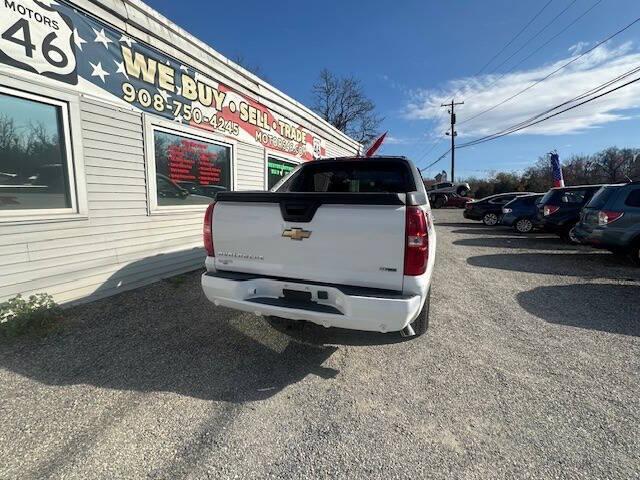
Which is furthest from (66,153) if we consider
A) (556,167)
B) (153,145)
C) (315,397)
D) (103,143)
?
(556,167)

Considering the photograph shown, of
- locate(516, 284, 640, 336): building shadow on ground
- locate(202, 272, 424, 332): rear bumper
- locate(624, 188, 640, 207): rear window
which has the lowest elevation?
locate(516, 284, 640, 336): building shadow on ground

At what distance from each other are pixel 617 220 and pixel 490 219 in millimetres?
9212

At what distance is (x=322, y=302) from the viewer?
264cm

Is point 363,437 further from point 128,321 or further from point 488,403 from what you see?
point 128,321

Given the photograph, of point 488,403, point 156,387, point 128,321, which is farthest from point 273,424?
point 128,321

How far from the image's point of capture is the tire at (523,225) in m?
12.4

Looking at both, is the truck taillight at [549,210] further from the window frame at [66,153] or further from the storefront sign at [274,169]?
the window frame at [66,153]

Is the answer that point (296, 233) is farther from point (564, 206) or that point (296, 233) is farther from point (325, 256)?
point (564, 206)

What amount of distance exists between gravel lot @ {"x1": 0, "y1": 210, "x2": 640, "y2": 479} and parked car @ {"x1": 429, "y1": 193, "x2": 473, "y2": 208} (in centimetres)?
2648

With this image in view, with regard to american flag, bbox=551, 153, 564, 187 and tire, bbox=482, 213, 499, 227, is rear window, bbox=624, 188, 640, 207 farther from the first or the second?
american flag, bbox=551, 153, 564, 187

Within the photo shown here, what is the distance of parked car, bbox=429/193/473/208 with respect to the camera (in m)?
29.2

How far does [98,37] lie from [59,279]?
3245mm

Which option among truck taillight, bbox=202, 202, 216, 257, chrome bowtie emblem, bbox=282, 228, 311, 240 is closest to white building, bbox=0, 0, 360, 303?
truck taillight, bbox=202, 202, 216, 257

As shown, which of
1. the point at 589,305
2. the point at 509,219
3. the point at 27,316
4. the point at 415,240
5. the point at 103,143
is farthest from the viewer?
the point at 509,219
